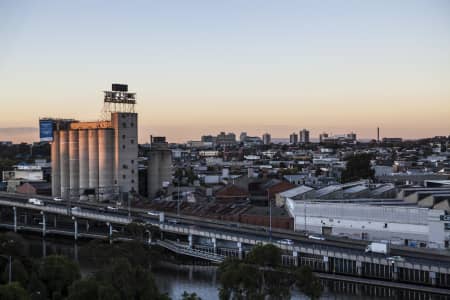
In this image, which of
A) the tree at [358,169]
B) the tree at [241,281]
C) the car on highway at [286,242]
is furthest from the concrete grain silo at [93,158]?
the tree at [241,281]

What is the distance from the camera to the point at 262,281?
1939cm

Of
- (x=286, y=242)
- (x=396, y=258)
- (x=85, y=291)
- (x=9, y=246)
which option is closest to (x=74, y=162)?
(x=286, y=242)

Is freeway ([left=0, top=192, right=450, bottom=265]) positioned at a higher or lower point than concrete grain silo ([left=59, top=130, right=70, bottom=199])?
lower

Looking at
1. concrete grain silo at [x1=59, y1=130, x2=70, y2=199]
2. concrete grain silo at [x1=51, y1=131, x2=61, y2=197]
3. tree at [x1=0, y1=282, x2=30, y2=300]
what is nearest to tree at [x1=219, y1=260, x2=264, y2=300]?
tree at [x1=0, y1=282, x2=30, y2=300]

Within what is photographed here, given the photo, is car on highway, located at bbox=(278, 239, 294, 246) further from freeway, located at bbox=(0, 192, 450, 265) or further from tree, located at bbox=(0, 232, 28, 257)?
tree, located at bbox=(0, 232, 28, 257)

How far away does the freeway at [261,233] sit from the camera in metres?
27.8

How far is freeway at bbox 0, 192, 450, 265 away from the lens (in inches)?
1096

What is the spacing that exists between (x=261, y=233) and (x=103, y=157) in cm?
2103

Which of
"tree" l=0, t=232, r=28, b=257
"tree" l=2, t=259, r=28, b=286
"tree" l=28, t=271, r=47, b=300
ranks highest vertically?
"tree" l=0, t=232, r=28, b=257

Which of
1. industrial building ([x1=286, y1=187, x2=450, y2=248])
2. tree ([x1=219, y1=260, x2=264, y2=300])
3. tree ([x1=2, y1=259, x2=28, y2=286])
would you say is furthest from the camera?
industrial building ([x1=286, y1=187, x2=450, y2=248])

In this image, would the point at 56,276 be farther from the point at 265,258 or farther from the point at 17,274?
the point at 265,258

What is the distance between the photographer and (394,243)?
31.5 meters

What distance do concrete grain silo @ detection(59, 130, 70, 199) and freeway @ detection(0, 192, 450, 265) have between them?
7.55 m

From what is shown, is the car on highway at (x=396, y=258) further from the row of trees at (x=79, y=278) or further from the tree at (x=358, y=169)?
the tree at (x=358, y=169)
